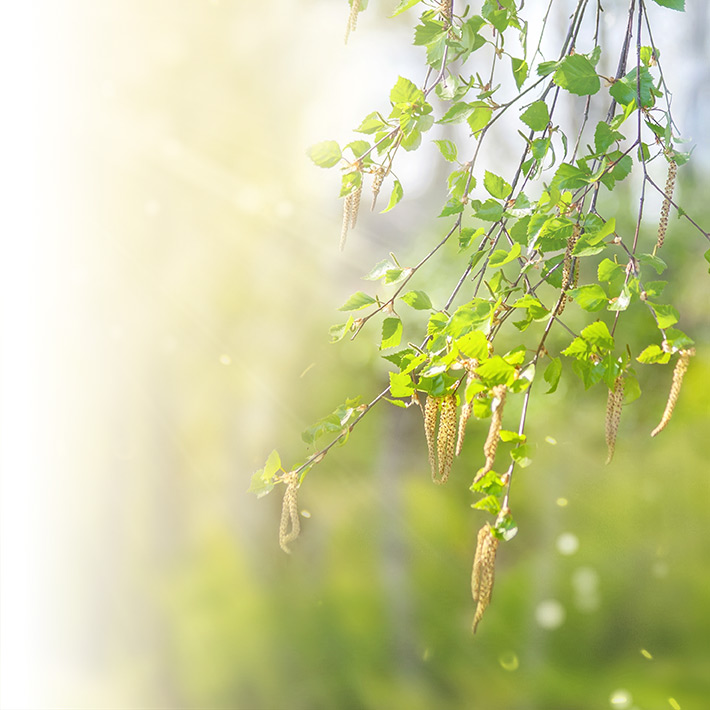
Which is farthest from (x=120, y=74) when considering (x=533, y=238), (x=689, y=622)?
(x=689, y=622)

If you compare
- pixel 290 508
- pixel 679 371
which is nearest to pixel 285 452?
pixel 290 508

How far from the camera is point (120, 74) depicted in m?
1.74

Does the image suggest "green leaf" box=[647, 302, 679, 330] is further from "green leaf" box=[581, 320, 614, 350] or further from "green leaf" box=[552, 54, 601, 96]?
"green leaf" box=[552, 54, 601, 96]

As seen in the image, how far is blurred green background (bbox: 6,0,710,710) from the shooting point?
1.50 metres

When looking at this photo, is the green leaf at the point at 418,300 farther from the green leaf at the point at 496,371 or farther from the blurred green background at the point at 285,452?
the blurred green background at the point at 285,452

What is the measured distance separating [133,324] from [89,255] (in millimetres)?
210

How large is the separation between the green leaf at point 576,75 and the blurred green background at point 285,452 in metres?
0.98

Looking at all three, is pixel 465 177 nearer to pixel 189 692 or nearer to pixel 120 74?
pixel 120 74

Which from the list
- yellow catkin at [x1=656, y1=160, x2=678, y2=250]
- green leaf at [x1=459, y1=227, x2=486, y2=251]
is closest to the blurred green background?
yellow catkin at [x1=656, y1=160, x2=678, y2=250]

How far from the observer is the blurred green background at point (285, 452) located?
1.50m

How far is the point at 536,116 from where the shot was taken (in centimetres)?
52

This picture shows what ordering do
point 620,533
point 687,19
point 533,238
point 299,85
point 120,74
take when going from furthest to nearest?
point 120,74 → point 299,85 → point 620,533 → point 687,19 → point 533,238

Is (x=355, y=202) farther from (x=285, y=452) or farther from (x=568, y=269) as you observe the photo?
(x=285, y=452)

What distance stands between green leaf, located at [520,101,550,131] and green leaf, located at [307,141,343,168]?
0.45 ft
